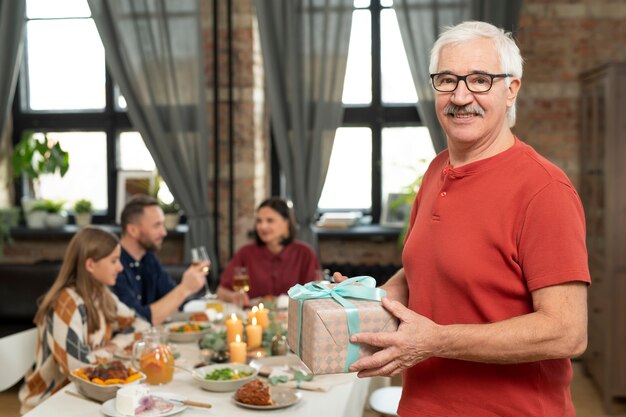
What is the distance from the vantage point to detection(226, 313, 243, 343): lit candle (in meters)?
3.18

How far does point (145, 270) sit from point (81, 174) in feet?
8.17

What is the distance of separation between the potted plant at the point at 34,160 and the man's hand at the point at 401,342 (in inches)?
202

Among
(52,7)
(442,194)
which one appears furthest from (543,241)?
(52,7)

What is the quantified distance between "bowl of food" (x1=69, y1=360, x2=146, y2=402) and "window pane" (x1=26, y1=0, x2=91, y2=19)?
14.9ft

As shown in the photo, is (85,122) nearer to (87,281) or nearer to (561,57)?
(87,281)

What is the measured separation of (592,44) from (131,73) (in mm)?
3296

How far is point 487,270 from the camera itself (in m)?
1.66

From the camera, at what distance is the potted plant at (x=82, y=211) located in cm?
637

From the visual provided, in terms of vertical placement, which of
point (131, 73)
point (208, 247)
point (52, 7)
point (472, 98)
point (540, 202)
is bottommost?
point (208, 247)

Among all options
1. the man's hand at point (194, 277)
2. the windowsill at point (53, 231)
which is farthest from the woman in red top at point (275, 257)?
the windowsill at point (53, 231)

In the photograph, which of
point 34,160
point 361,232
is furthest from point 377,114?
point 34,160

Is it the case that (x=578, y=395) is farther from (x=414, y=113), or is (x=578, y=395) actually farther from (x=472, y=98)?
(x=472, y=98)

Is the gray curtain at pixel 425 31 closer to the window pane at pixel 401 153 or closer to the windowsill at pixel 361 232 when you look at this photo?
the window pane at pixel 401 153

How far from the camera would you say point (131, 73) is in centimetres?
602
